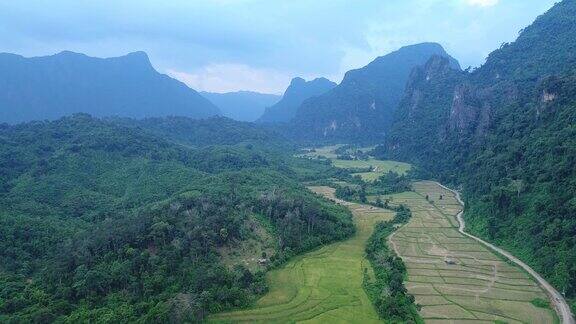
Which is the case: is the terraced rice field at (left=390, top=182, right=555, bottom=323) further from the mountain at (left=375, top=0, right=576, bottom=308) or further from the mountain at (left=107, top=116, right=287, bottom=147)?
the mountain at (left=107, top=116, right=287, bottom=147)

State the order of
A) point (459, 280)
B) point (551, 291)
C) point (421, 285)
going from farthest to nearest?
point (459, 280), point (421, 285), point (551, 291)

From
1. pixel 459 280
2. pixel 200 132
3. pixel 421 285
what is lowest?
pixel 421 285

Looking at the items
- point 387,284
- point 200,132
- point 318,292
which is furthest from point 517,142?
point 200,132

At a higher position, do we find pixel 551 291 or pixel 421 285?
pixel 551 291

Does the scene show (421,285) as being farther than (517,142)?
No

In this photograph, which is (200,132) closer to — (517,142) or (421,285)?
(517,142)

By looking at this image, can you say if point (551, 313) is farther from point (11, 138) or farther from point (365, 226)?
point (11, 138)
